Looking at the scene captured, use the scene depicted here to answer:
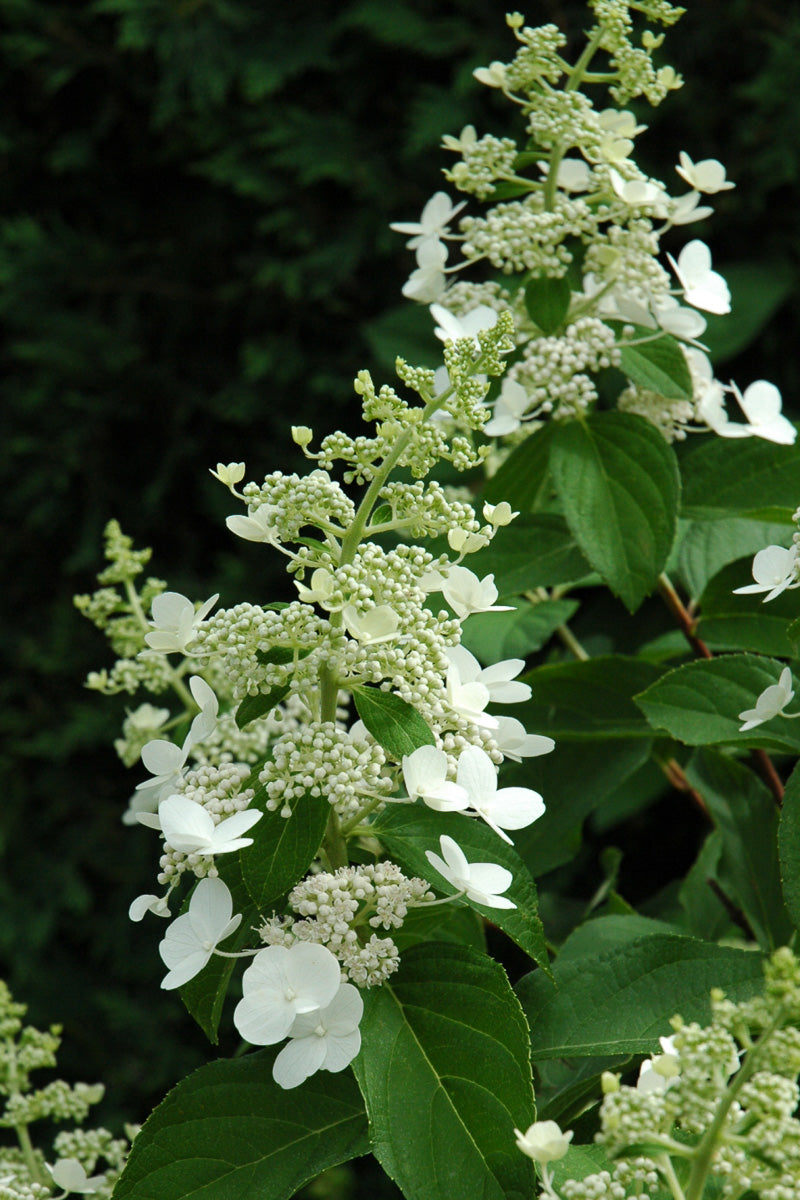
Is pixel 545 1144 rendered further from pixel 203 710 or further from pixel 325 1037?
pixel 203 710

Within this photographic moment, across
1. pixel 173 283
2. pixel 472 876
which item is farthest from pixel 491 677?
pixel 173 283

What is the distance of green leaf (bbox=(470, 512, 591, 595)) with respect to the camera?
3.47 feet

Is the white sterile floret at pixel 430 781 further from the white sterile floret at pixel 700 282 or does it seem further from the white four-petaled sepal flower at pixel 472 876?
the white sterile floret at pixel 700 282

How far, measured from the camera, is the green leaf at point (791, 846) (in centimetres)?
73

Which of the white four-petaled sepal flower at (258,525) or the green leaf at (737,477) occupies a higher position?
the white four-petaled sepal flower at (258,525)

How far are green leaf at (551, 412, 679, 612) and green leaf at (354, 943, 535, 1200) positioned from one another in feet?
1.26

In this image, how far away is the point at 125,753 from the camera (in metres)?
1.07

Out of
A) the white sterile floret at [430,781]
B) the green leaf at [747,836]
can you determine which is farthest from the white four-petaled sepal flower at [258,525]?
the green leaf at [747,836]

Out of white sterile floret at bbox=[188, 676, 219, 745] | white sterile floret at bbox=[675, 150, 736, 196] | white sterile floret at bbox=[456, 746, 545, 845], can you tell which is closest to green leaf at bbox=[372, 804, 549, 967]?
white sterile floret at bbox=[456, 746, 545, 845]

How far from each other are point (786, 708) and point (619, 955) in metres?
0.23

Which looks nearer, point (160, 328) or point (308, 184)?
point (308, 184)

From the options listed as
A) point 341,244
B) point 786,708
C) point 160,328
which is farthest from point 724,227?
point 786,708

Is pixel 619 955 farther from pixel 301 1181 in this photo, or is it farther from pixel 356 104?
pixel 356 104

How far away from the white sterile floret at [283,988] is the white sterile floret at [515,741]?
0.19 metres
